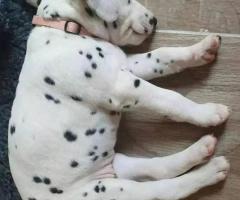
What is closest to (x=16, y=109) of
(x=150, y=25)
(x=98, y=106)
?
(x=98, y=106)

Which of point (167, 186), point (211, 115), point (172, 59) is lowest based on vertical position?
point (167, 186)

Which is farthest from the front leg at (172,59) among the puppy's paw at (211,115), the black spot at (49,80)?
the black spot at (49,80)

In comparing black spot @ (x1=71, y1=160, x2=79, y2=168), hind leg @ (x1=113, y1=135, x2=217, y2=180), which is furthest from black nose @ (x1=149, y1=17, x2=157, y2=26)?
black spot @ (x1=71, y1=160, x2=79, y2=168)

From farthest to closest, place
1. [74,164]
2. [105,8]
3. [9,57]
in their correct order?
[9,57] < [74,164] < [105,8]

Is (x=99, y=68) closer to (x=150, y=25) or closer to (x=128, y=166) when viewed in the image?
(x=150, y=25)

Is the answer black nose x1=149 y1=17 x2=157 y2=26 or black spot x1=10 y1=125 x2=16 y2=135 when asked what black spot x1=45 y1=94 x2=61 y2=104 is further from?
black nose x1=149 y1=17 x2=157 y2=26

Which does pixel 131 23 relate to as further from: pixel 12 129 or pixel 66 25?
pixel 12 129

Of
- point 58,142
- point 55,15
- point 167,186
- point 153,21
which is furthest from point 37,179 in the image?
point 153,21
